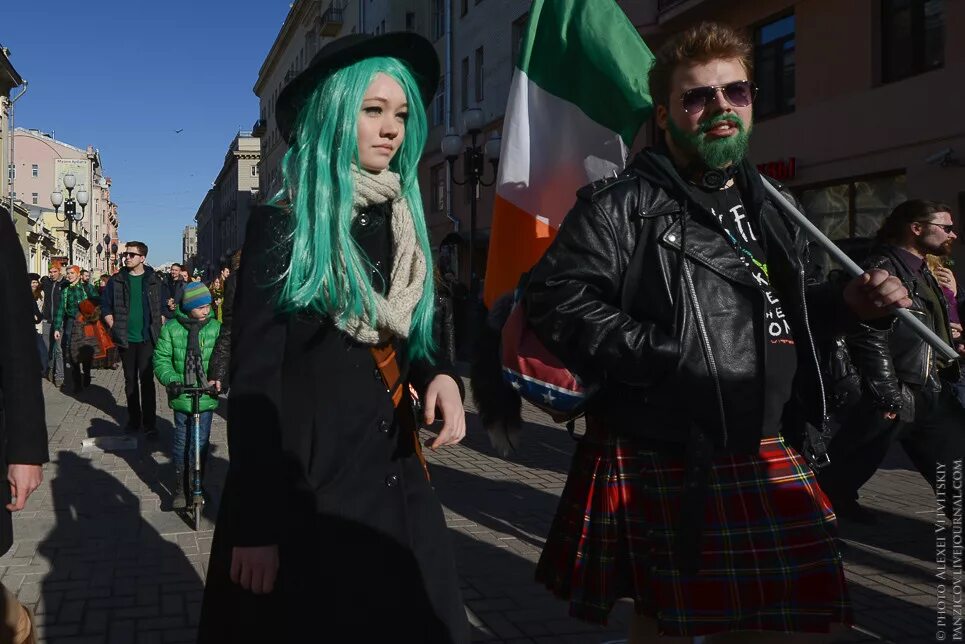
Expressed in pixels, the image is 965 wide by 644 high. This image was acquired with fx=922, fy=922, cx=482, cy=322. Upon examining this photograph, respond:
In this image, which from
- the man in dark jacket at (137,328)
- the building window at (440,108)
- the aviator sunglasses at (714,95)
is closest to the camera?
the aviator sunglasses at (714,95)

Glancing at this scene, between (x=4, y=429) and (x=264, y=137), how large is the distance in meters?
81.1

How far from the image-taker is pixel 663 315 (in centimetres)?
227

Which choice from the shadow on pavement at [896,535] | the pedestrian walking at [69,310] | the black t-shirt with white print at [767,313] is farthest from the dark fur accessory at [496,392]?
the pedestrian walking at [69,310]

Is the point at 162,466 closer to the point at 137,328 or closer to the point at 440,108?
the point at 137,328

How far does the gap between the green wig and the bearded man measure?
43 cm

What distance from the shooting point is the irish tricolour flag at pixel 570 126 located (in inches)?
157

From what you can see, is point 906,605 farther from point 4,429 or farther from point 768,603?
point 4,429

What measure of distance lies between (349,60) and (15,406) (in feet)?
4.29

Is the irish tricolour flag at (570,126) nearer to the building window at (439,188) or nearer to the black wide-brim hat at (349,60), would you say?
the black wide-brim hat at (349,60)

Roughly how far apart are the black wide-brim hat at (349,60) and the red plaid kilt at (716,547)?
116cm

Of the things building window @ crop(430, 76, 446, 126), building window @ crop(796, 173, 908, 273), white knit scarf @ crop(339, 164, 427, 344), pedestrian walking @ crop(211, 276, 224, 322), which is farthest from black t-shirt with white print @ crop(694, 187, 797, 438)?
building window @ crop(430, 76, 446, 126)

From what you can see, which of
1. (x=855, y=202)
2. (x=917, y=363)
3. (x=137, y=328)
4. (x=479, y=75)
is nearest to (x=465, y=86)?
(x=479, y=75)

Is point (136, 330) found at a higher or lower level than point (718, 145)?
lower

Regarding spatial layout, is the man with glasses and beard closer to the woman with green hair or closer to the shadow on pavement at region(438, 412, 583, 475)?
the shadow on pavement at region(438, 412, 583, 475)
